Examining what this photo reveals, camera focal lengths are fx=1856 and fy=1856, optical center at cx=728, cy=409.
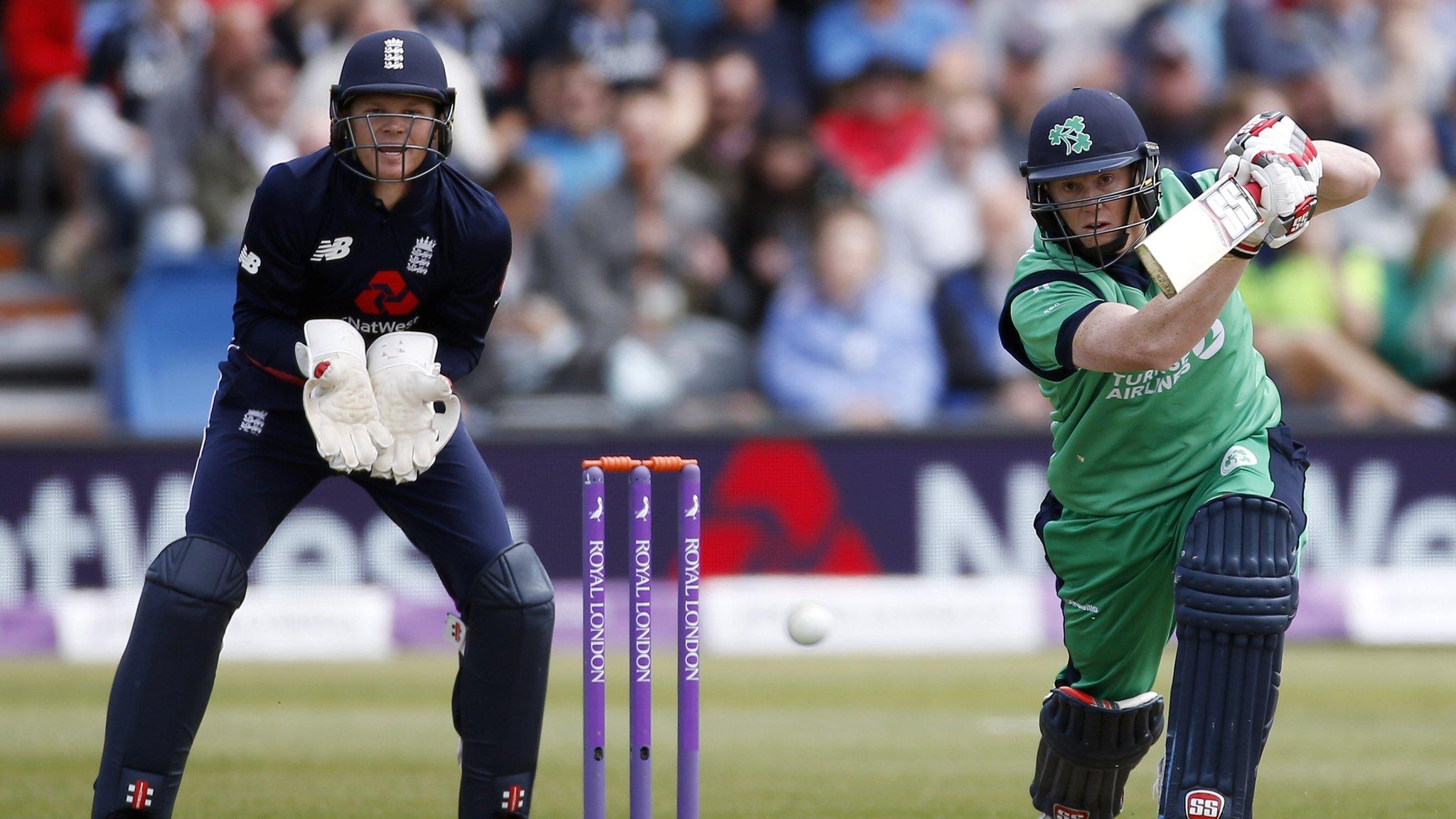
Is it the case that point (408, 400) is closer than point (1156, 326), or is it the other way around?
point (1156, 326)

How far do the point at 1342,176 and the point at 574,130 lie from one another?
23.2ft

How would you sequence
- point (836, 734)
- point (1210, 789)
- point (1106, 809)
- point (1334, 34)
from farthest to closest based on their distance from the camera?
point (1334, 34) → point (836, 734) → point (1106, 809) → point (1210, 789)

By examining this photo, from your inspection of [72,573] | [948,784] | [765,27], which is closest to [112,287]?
[72,573]

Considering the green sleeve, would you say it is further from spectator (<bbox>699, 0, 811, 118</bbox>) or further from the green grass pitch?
spectator (<bbox>699, 0, 811, 118</bbox>)

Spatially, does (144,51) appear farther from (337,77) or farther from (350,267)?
(350,267)

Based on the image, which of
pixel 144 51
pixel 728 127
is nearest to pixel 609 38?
pixel 728 127

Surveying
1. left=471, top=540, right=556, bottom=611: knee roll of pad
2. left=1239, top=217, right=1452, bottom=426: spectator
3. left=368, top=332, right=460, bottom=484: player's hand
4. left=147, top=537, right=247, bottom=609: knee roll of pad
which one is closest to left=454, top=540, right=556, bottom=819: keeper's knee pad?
left=471, top=540, right=556, bottom=611: knee roll of pad

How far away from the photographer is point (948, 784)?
5.70m

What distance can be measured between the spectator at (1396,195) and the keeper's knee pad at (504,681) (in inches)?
312

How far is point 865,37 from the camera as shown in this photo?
37.7 ft

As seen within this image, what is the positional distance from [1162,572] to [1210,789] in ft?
2.03

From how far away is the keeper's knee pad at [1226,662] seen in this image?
3.87 meters

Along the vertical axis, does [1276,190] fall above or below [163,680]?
above

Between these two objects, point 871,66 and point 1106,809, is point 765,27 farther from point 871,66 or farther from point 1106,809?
point 1106,809
